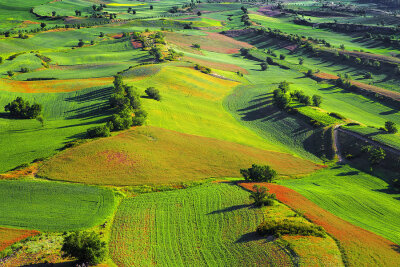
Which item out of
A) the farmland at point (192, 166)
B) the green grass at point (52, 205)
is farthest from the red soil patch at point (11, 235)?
the green grass at point (52, 205)

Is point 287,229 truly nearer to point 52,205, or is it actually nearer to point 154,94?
point 52,205

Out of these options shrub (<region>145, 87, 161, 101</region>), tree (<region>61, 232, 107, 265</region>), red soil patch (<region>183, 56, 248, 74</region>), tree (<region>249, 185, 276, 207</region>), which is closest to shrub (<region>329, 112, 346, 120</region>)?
tree (<region>249, 185, 276, 207</region>)

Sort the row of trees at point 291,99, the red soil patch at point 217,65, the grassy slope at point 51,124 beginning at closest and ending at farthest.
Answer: the grassy slope at point 51,124 < the row of trees at point 291,99 < the red soil patch at point 217,65

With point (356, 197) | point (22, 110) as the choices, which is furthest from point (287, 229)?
point (22, 110)

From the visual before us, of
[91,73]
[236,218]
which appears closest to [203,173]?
[236,218]

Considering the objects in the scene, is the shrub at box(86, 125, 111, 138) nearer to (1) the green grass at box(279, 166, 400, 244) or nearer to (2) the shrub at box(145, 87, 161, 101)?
(2) the shrub at box(145, 87, 161, 101)

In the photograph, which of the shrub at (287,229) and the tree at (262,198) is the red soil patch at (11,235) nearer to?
the shrub at (287,229)

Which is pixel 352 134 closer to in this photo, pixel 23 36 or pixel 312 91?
pixel 312 91
